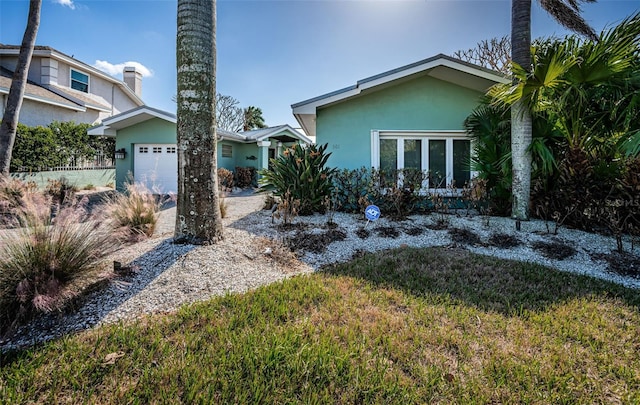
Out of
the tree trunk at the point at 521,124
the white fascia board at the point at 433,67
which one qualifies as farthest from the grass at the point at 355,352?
the white fascia board at the point at 433,67

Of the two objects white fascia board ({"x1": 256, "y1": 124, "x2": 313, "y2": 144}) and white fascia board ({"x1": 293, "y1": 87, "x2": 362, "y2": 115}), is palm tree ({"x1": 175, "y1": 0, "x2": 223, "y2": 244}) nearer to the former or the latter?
white fascia board ({"x1": 293, "y1": 87, "x2": 362, "y2": 115})

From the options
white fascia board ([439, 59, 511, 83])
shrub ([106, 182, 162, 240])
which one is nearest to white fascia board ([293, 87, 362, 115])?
white fascia board ([439, 59, 511, 83])

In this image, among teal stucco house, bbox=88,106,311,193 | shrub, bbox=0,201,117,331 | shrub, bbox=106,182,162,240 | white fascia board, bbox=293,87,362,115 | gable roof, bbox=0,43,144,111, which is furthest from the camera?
gable roof, bbox=0,43,144,111

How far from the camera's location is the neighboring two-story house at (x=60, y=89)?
1467 centimetres

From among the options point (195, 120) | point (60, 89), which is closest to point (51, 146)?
point (60, 89)

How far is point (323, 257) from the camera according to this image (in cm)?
→ 504

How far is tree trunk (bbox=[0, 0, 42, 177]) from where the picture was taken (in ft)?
27.7

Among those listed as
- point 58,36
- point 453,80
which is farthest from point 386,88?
point 58,36

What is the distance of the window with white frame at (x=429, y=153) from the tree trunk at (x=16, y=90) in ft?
34.2

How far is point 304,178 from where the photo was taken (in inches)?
302

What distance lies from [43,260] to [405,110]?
896cm

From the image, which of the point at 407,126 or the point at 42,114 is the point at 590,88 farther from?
the point at 42,114

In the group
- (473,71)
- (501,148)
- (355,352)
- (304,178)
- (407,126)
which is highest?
(473,71)

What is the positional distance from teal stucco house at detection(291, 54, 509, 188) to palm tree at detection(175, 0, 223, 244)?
4777mm
